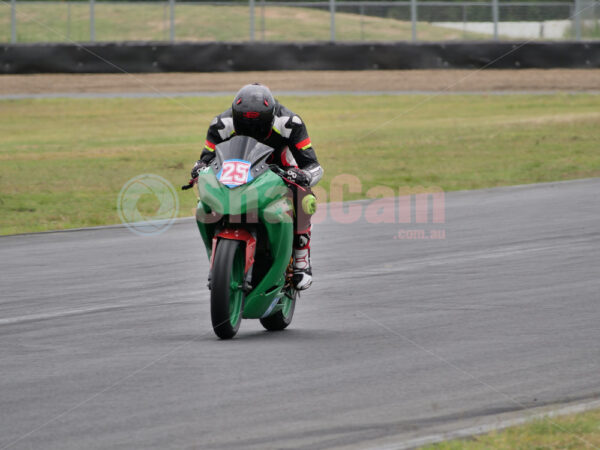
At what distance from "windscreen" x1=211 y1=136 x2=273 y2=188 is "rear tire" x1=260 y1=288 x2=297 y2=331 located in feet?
3.42

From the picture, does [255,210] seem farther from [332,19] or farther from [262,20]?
[262,20]

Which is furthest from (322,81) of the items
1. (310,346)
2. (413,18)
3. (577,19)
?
(310,346)

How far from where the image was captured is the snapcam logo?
1327 centimetres

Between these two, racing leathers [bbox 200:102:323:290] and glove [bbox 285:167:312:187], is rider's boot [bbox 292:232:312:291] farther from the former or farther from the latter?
glove [bbox 285:167:312:187]

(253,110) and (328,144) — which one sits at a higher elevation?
(253,110)

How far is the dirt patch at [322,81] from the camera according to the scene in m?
29.9

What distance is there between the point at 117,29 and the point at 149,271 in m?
30.1

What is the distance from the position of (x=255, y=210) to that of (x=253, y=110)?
664 mm

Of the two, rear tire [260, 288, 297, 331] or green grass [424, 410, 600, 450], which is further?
rear tire [260, 288, 297, 331]

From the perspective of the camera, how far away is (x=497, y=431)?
15.7ft

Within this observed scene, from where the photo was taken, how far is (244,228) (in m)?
6.54

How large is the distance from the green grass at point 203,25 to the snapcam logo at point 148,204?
46.9 ft

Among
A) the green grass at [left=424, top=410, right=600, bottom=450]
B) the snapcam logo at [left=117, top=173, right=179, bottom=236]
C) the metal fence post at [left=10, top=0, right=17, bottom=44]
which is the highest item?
the metal fence post at [left=10, top=0, right=17, bottom=44]

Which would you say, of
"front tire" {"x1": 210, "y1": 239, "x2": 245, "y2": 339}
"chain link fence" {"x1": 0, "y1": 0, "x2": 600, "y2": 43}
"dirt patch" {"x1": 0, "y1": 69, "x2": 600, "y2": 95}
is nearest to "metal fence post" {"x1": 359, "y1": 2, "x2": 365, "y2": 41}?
"chain link fence" {"x1": 0, "y1": 0, "x2": 600, "y2": 43}
